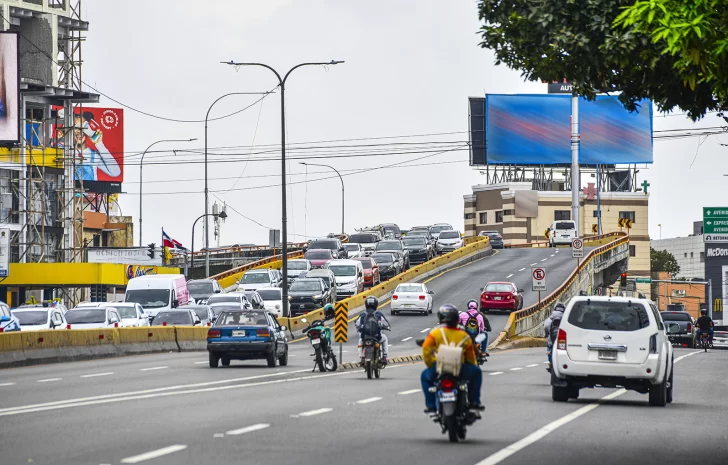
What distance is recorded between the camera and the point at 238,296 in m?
47.2

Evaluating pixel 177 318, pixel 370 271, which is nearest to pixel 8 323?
pixel 177 318

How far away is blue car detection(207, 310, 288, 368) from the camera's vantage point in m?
29.5

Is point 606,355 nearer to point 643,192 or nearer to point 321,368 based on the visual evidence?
point 321,368

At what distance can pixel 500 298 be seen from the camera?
58.8 metres

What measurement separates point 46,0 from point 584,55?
7605cm

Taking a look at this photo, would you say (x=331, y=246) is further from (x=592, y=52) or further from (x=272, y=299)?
(x=592, y=52)

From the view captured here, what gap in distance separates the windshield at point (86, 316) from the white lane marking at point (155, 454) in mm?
26347

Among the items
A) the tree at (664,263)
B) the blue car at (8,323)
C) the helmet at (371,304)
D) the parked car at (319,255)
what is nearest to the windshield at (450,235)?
the parked car at (319,255)

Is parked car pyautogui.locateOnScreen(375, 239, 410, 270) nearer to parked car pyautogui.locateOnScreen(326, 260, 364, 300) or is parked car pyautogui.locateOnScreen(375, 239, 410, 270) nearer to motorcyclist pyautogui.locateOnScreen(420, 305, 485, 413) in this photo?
parked car pyautogui.locateOnScreen(326, 260, 364, 300)

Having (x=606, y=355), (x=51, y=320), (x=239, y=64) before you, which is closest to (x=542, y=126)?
(x=239, y=64)

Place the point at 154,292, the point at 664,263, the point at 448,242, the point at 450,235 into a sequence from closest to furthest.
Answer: the point at 154,292 < the point at 448,242 < the point at 450,235 < the point at 664,263

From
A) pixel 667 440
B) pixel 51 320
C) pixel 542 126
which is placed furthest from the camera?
pixel 542 126

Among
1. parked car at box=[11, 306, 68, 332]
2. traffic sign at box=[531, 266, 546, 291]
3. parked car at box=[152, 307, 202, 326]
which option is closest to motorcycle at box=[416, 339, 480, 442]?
parked car at box=[11, 306, 68, 332]

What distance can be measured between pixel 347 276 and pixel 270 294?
776 centimetres
